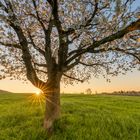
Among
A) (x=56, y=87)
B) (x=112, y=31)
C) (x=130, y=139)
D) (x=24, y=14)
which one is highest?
(x=24, y=14)

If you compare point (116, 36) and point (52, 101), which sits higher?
point (116, 36)

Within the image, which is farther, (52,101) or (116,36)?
(52,101)

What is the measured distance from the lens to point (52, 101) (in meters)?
21.6

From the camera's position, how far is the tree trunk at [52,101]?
21.6 metres

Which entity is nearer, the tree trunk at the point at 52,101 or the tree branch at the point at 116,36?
the tree branch at the point at 116,36

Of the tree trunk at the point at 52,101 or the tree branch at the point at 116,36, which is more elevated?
the tree branch at the point at 116,36

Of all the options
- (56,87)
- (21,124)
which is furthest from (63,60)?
(21,124)

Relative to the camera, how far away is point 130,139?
22219mm

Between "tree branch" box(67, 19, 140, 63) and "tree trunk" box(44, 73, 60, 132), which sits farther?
"tree trunk" box(44, 73, 60, 132)

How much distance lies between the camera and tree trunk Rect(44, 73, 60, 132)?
21.6 meters

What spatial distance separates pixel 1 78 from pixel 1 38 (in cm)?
292

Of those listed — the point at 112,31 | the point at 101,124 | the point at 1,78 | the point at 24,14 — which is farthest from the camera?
the point at 101,124

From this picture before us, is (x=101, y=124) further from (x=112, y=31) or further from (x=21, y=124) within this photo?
(x=112, y=31)

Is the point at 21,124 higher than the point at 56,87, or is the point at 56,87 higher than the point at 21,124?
the point at 56,87
